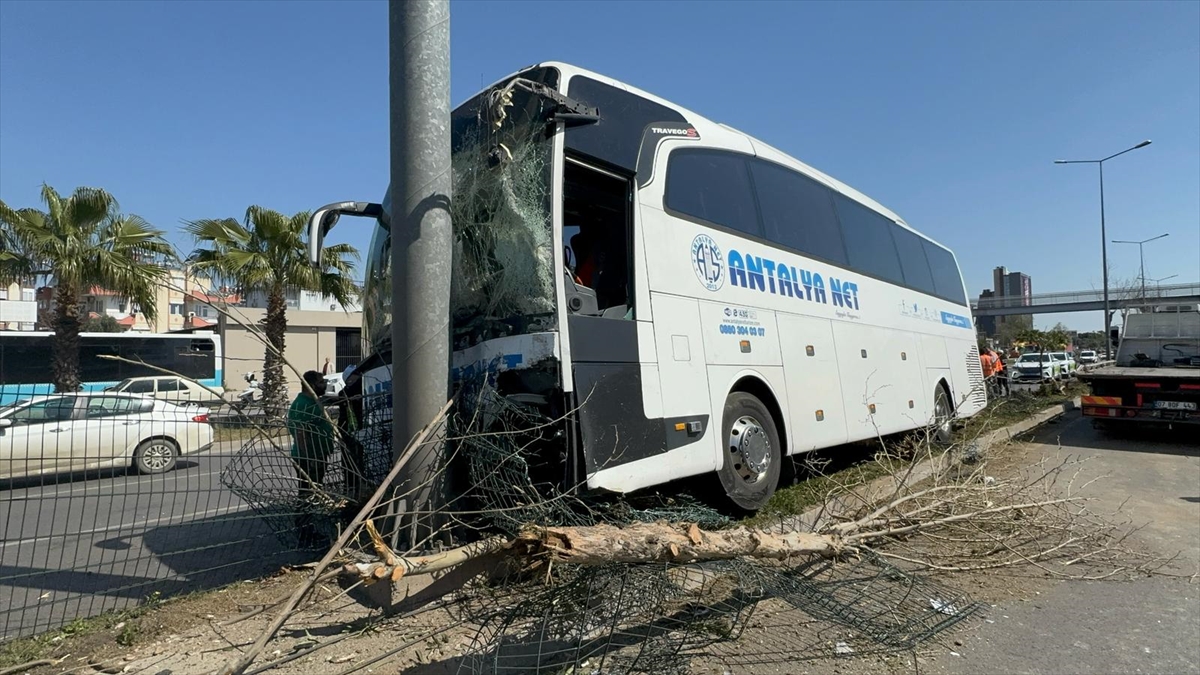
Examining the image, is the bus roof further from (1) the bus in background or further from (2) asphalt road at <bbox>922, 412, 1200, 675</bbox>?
(1) the bus in background

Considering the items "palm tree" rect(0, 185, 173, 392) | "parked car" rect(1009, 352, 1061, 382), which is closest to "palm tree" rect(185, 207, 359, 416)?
"palm tree" rect(0, 185, 173, 392)

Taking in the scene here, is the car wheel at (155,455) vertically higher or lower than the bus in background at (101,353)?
lower

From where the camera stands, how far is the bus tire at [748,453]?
5473 mm

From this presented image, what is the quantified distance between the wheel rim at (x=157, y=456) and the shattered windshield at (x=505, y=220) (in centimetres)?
193

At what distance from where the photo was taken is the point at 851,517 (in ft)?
14.3

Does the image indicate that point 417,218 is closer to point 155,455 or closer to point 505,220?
point 505,220

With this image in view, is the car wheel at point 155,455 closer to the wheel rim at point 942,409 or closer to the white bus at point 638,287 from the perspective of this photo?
the white bus at point 638,287

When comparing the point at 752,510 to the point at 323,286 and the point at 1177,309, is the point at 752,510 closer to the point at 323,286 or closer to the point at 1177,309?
the point at 1177,309

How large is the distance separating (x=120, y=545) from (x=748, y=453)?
551 cm

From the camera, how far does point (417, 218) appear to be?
4102 millimetres

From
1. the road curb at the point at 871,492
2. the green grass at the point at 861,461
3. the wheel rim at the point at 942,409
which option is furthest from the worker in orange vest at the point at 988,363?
the road curb at the point at 871,492

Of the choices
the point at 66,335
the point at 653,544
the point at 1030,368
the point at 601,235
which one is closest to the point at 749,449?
the point at 601,235

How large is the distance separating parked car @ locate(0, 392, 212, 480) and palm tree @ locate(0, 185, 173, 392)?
1353 centimetres

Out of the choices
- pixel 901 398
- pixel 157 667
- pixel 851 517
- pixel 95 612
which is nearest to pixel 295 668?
pixel 157 667
